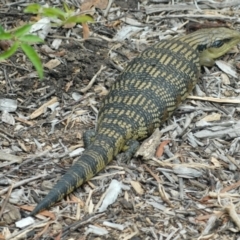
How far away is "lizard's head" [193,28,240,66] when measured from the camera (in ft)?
23.8

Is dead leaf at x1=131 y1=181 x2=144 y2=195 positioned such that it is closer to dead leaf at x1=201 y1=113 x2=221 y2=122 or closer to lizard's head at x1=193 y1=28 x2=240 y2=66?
dead leaf at x1=201 y1=113 x2=221 y2=122

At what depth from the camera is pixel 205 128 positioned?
244 inches

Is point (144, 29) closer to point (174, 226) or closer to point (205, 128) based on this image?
point (205, 128)

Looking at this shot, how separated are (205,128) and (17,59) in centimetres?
204

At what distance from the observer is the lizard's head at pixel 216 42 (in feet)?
23.8

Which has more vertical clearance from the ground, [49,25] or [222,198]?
[49,25]

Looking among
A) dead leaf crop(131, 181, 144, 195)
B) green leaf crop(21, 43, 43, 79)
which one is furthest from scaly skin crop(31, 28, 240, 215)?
green leaf crop(21, 43, 43, 79)

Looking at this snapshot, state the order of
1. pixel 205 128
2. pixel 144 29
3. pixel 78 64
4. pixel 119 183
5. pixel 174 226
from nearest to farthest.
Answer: pixel 174 226 < pixel 119 183 < pixel 205 128 < pixel 78 64 < pixel 144 29

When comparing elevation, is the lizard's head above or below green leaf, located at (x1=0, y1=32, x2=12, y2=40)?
below

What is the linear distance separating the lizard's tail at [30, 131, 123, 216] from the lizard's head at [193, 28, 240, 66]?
192 cm

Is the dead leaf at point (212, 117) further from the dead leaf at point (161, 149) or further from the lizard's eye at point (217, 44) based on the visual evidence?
the lizard's eye at point (217, 44)

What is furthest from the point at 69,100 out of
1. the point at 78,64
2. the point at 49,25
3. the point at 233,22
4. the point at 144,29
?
the point at 233,22

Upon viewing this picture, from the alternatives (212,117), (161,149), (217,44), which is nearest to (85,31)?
(217,44)

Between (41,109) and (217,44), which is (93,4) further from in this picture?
(41,109)
